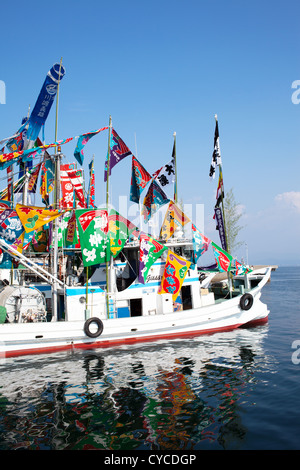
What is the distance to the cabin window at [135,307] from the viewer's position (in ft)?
75.7

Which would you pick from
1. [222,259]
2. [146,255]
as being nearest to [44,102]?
[146,255]

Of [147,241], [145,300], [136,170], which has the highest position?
[136,170]

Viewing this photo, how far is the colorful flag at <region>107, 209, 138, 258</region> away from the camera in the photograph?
20641 millimetres

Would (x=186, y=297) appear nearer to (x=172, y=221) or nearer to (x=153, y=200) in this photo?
(x=172, y=221)

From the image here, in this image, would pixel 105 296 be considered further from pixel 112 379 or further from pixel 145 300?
pixel 112 379

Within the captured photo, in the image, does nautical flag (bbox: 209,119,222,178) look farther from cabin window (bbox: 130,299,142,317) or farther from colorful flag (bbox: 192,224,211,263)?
cabin window (bbox: 130,299,142,317)

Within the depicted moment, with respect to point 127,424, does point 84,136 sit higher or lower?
higher

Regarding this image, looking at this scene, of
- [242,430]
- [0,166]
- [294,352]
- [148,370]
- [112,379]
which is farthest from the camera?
[0,166]

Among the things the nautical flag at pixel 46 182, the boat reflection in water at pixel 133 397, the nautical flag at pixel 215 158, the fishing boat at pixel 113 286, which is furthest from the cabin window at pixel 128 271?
the nautical flag at pixel 46 182

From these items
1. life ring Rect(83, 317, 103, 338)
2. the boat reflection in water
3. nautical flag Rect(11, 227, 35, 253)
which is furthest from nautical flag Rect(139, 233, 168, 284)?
nautical flag Rect(11, 227, 35, 253)

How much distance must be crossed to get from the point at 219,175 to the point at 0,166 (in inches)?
596

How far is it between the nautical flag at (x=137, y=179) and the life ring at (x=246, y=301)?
1036 centimetres

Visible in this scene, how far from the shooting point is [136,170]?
2200 cm

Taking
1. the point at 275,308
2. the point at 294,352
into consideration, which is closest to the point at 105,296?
the point at 294,352
